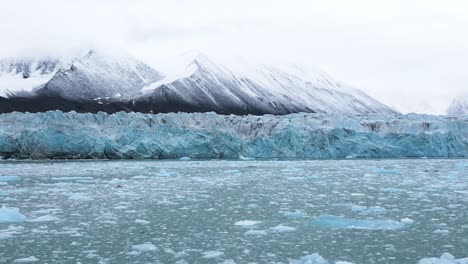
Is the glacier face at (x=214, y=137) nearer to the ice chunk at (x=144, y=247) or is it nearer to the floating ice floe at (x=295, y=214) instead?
the floating ice floe at (x=295, y=214)

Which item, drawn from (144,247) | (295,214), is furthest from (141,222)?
(295,214)

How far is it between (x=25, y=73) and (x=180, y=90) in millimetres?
33024

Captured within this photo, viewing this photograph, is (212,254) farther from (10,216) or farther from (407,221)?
(10,216)

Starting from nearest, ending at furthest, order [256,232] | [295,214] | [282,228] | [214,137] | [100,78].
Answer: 1. [256,232]
2. [282,228]
3. [295,214]
4. [214,137]
5. [100,78]

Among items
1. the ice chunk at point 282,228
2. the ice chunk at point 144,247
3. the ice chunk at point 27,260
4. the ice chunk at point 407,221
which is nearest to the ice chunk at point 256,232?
the ice chunk at point 282,228

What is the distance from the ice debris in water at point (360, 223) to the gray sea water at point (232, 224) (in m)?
0.01

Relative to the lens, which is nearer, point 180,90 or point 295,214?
point 295,214

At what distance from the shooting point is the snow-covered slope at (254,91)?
94.4 m

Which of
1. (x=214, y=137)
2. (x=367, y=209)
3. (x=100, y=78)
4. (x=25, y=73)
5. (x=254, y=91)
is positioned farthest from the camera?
(x=254, y=91)

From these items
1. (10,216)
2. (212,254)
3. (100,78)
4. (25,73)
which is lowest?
(212,254)

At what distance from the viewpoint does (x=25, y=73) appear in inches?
4001

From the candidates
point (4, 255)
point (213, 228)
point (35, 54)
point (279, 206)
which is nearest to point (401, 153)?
point (279, 206)

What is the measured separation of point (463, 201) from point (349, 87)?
125 m

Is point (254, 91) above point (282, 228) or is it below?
above
